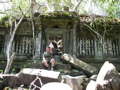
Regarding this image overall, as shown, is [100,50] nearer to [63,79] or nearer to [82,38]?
[82,38]

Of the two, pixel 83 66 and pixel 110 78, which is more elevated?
pixel 110 78

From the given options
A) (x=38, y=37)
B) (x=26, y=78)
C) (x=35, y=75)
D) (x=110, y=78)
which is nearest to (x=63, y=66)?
(x=35, y=75)

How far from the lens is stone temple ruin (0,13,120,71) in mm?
8367

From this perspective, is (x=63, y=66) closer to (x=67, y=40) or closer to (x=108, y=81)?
(x=67, y=40)

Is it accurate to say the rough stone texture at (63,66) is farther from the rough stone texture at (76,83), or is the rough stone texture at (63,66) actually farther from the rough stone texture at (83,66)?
the rough stone texture at (76,83)

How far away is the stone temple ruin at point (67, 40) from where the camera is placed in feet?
27.5

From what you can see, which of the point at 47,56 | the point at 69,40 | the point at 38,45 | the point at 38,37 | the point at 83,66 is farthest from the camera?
the point at 69,40

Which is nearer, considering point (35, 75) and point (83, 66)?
point (35, 75)

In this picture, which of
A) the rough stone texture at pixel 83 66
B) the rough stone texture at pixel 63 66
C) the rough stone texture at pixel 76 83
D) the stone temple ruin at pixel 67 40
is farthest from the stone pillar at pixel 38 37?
the rough stone texture at pixel 76 83

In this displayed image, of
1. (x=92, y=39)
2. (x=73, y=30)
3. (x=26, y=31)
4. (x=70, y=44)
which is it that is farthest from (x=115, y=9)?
(x=26, y=31)

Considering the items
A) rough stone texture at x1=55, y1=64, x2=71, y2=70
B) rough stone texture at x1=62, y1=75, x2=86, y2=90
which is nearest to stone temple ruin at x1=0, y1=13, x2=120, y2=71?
rough stone texture at x1=55, y1=64, x2=71, y2=70

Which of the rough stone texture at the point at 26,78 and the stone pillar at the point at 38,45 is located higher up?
the stone pillar at the point at 38,45

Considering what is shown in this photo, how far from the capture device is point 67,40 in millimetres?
8852

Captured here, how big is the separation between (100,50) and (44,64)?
157 inches
